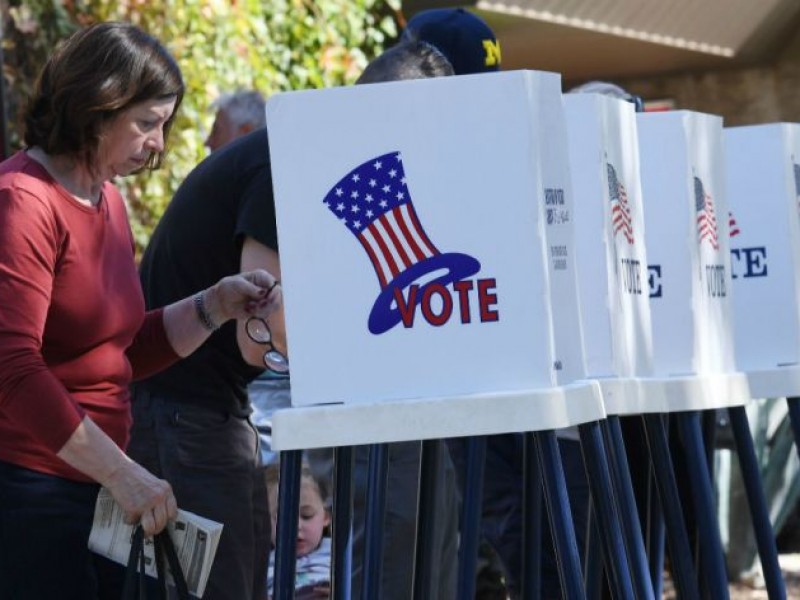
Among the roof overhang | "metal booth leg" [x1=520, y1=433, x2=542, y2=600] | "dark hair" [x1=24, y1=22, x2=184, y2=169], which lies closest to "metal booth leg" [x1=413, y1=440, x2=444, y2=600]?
"metal booth leg" [x1=520, y1=433, x2=542, y2=600]

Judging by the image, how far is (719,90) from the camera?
28.6 feet

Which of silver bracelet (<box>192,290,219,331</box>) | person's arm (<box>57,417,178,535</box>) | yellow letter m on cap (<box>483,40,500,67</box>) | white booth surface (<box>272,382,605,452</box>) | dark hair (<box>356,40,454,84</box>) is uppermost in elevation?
yellow letter m on cap (<box>483,40,500,67</box>)

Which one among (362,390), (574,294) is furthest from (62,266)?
(574,294)

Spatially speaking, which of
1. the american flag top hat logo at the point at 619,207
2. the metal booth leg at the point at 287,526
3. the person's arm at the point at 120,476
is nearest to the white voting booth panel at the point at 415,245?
the metal booth leg at the point at 287,526

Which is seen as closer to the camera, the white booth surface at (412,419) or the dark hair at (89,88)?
the white booth surface at (412,419)

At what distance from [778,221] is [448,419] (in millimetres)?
1494

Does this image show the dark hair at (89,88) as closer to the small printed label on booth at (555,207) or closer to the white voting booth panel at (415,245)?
the white voting booth panel at (415,245)

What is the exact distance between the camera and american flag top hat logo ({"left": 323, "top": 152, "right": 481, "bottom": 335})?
7.82 feet

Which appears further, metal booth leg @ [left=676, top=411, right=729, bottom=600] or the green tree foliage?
the green tree foliage

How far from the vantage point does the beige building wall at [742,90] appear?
8.57m

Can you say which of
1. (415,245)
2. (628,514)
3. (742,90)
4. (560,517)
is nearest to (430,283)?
(415,245)

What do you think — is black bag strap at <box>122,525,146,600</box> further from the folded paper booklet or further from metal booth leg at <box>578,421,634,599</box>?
metal booth leg at <box>578,421,634,599</box>

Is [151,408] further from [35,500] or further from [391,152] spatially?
[391,152]

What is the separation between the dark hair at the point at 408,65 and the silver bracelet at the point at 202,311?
49cm
